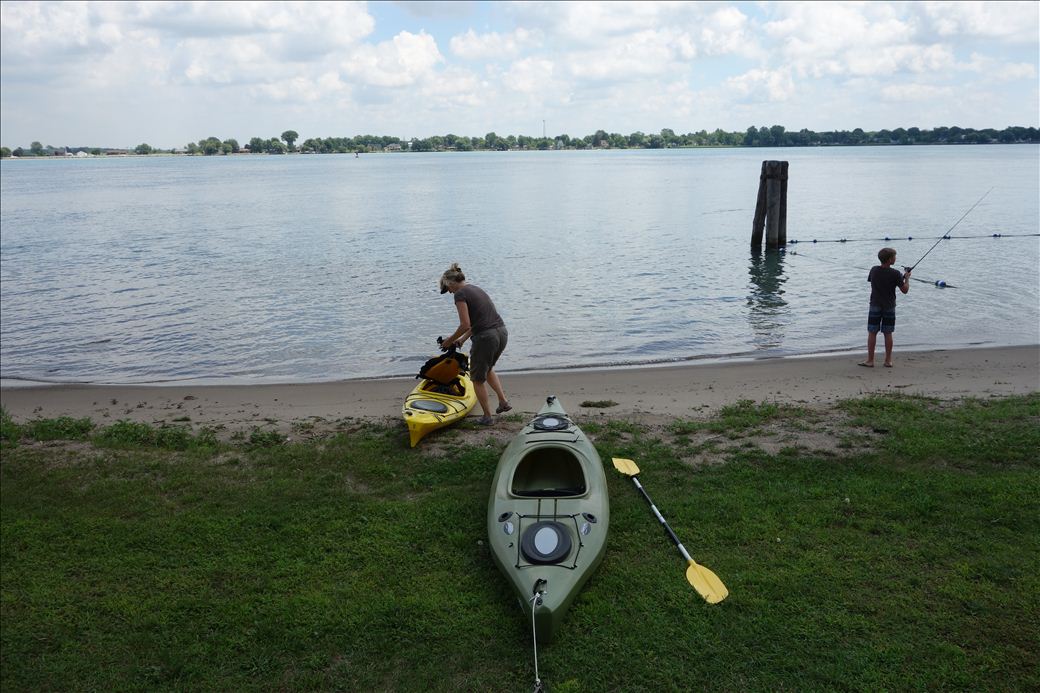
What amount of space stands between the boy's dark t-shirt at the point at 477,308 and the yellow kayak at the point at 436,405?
3.14 ft

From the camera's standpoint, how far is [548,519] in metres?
5.86

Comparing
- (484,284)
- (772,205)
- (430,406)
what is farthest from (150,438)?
(772,205)

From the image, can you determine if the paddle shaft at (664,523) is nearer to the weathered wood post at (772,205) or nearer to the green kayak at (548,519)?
the green kayak at (548,519)

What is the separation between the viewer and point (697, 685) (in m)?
4.59

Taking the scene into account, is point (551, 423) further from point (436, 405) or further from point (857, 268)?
point (857, 268)

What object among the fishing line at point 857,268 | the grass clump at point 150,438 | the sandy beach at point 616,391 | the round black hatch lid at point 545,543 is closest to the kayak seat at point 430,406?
the sandy beach at point 616,391

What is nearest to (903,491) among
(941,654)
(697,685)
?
(941,654)

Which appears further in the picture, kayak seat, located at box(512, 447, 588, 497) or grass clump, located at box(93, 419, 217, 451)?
grass clump, located at box(93, 419, 217, 451)

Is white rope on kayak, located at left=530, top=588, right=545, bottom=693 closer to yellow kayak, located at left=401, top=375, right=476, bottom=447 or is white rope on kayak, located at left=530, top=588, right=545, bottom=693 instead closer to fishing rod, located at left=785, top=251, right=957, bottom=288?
yellow kayak, located at left=401, top=375, right=476, bottom=447

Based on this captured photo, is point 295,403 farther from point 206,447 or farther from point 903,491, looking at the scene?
point 903,491

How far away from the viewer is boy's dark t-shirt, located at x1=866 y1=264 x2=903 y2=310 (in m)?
11.3

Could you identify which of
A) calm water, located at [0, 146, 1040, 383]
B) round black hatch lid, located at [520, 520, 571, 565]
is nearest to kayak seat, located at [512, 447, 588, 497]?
round black hatch lid, located at [520, 520, 571, 565]

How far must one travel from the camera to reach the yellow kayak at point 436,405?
828 centimetres

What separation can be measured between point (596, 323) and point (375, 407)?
8013 millimetres
